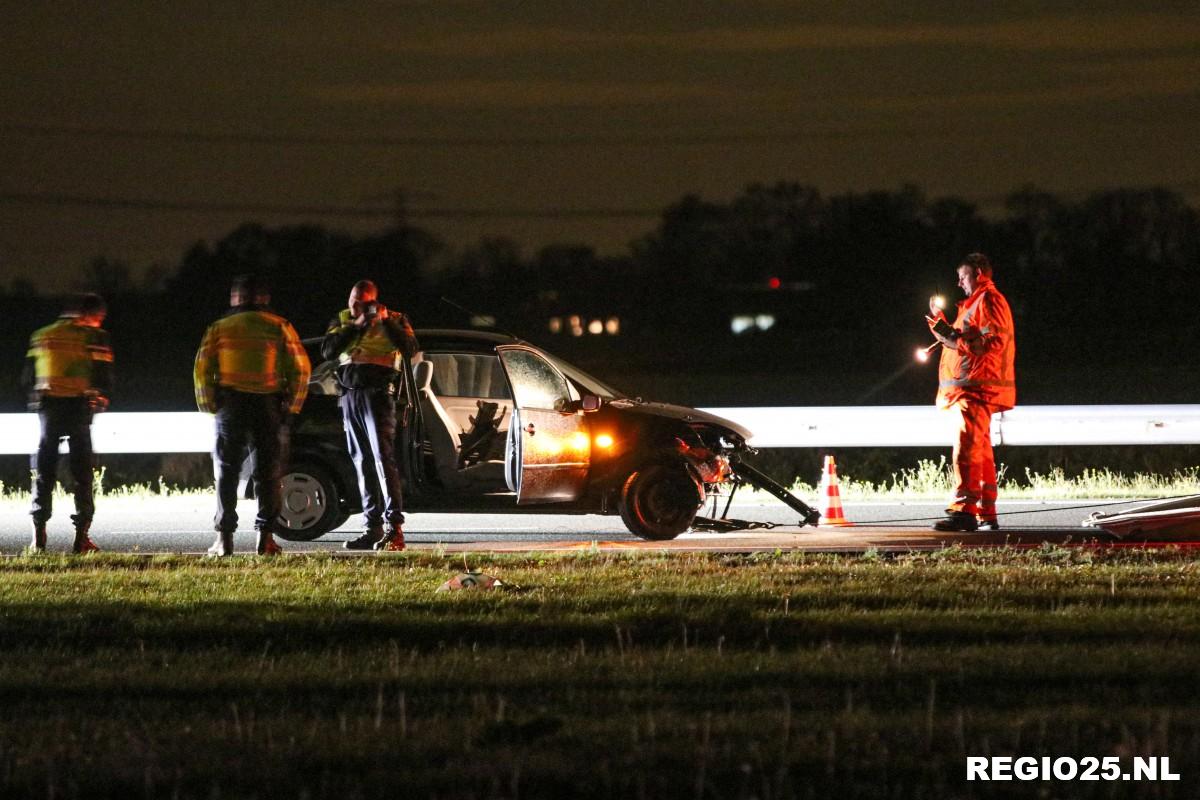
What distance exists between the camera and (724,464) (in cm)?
1230

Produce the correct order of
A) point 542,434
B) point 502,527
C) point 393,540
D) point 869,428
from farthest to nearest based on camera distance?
1. point 869,428
2. point 502,527
3. point 542,434
4. point 393,540

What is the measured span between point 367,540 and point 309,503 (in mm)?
768

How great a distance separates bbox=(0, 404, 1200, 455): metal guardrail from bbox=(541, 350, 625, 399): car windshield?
3501 millimetres

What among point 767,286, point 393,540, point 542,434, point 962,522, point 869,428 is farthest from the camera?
point 767,286

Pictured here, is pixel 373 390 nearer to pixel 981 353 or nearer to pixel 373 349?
pixel 373 349

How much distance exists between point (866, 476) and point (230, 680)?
12.5 meters

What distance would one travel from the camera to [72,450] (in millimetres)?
11852

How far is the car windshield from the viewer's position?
1225 cm

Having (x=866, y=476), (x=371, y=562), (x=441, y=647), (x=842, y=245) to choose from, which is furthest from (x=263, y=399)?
(x=842, y=245)

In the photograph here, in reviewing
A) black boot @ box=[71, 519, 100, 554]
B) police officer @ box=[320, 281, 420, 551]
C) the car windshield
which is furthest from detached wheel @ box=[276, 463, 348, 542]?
the car windshield

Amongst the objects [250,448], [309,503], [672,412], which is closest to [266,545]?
[250,448]

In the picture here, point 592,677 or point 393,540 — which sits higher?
point 393,540

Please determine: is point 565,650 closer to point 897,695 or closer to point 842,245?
point 897,695

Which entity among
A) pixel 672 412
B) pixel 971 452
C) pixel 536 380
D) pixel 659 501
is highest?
pixel 536 380
